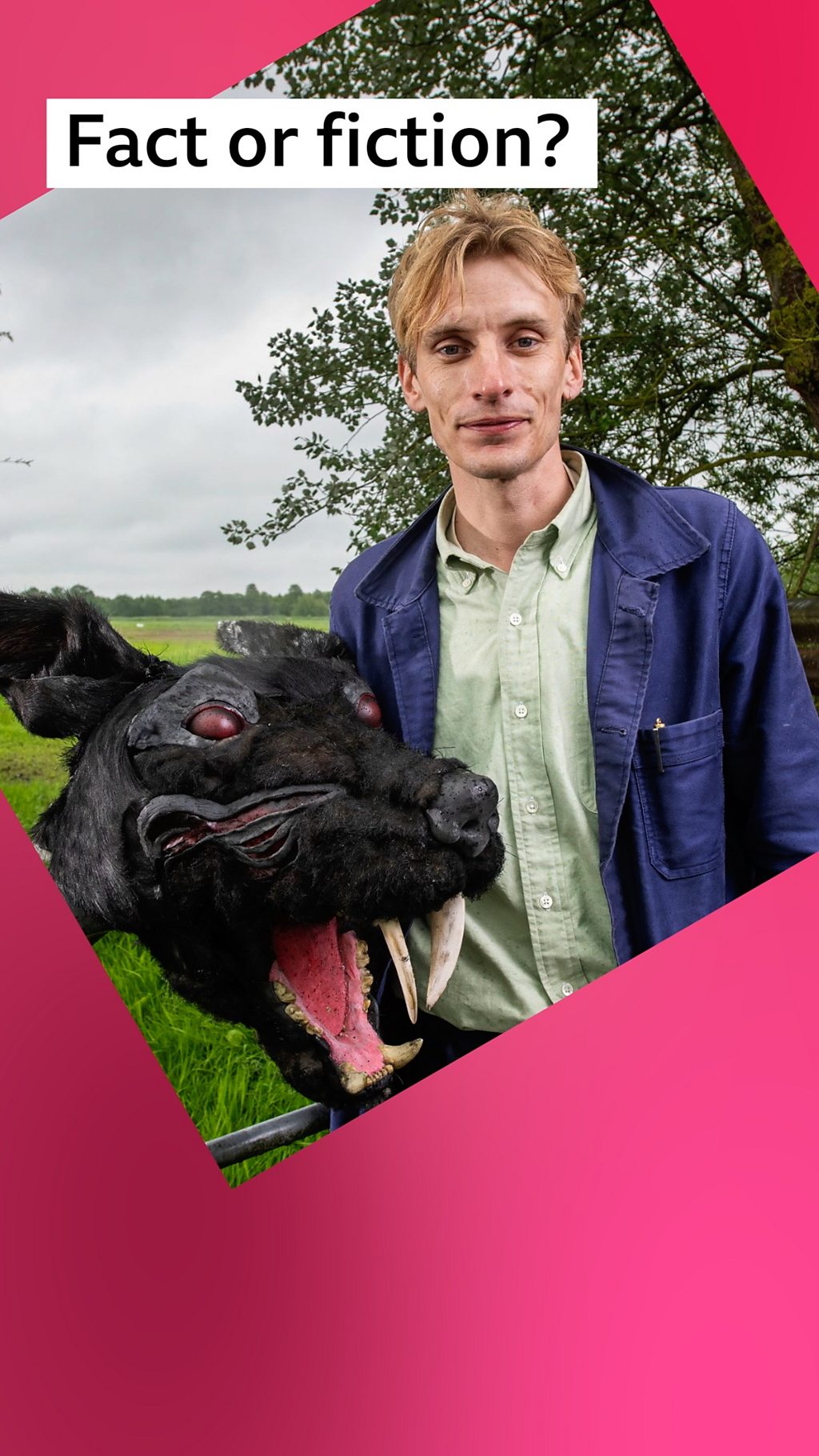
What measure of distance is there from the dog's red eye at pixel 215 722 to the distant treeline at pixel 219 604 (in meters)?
0.24

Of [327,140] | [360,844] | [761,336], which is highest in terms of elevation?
[327,140]

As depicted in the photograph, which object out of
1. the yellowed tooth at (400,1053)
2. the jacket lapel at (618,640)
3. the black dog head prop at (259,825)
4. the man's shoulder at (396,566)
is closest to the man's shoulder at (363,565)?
the man's shoulder at (396,566)

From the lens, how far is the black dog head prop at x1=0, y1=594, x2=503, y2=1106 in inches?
35.6

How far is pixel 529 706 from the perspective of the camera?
3.83 ft

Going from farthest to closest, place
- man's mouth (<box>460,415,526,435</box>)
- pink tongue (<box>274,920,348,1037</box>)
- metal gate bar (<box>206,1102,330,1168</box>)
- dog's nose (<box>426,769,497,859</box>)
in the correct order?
metal gate bar (<box>206,1102,330,1168</box>) < man's mouth (<box>460,415,526,435</box>) < pink tongue (<box>274,920,348,1037</box>) < dog's nose (<box>426,769,497,859</box>)

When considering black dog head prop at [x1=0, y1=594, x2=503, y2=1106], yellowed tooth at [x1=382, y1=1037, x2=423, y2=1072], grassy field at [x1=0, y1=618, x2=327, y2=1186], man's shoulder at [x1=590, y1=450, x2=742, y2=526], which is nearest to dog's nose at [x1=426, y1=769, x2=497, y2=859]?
black dog head prop at [x1=0, y1=594, x2=503, y2=1106]

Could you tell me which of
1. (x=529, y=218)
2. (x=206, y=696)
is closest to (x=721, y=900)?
(x=206, y=696)

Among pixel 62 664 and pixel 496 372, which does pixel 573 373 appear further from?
pixel 62 664

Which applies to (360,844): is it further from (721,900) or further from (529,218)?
(529,218)

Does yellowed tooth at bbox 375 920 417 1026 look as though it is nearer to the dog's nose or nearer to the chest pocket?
the dog's nose

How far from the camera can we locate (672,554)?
117 cm

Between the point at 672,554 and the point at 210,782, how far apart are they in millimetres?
570

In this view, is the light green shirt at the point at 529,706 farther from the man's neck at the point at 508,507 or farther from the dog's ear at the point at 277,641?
the dog's ear at the point at 277,641

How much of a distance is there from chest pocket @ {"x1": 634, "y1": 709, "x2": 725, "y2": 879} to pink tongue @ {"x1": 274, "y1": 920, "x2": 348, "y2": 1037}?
1.24 feet
